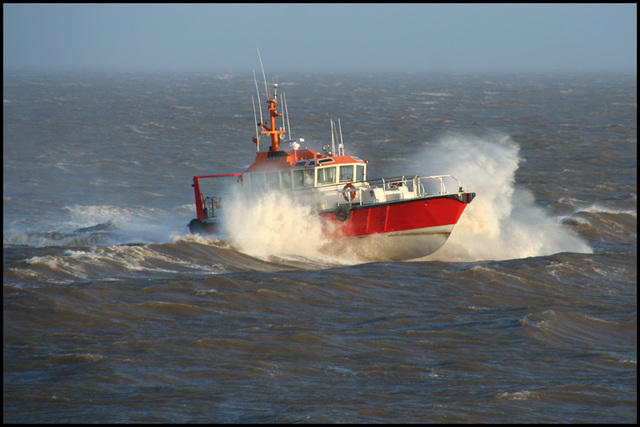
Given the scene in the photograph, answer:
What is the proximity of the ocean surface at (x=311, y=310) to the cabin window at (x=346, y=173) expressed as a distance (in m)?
1.55

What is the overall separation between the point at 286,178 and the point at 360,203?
242cm

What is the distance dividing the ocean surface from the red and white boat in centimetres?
54

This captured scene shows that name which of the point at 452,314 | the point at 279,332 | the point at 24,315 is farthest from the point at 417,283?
the point at 24,315

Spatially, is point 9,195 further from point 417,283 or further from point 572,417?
point 572,417

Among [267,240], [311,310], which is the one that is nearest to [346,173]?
[267,240]

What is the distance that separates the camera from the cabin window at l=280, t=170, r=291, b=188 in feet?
72.6

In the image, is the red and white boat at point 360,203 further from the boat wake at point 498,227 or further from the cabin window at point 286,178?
the boat wake at point 498,227

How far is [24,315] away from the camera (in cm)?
1455

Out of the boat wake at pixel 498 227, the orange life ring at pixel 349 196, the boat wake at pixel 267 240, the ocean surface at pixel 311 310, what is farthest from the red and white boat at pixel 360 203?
the boat wake at pixel 498 227

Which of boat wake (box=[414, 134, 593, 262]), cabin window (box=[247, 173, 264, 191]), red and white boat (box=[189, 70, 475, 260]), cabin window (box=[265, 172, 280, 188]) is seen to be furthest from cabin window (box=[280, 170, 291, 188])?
boat wake (box=[414, 134, 593, 262])

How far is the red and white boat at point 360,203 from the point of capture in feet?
69.1

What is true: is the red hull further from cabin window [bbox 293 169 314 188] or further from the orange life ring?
cabin window [bbox 293 169 314 188]

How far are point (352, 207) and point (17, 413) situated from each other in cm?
1211

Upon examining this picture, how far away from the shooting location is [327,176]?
21.9m
